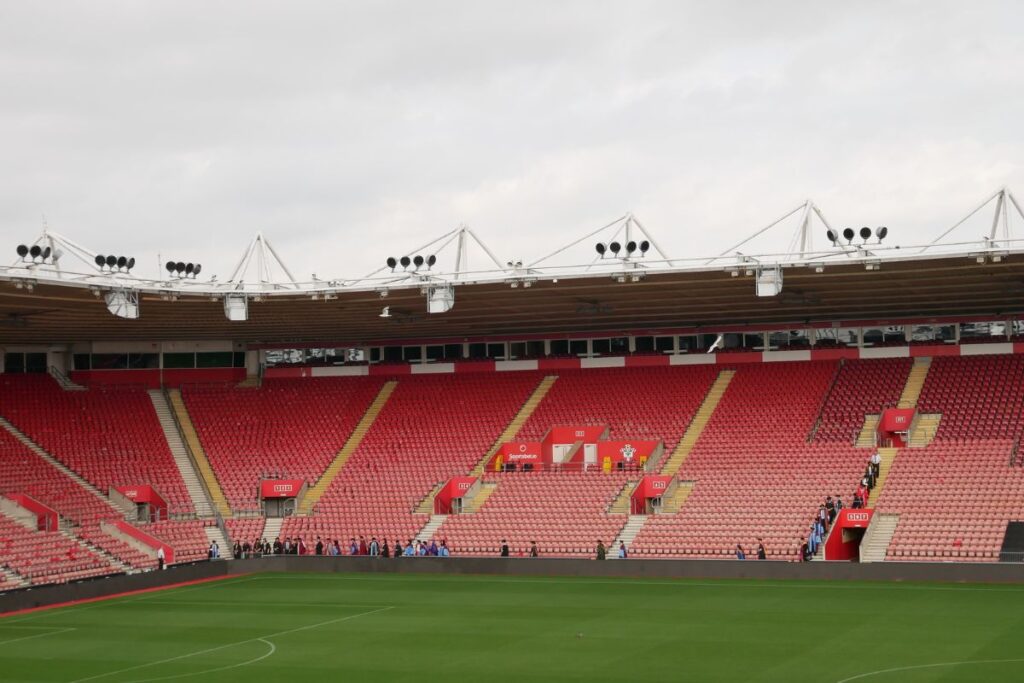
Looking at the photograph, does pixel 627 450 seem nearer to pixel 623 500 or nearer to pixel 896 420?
pixel 623 500

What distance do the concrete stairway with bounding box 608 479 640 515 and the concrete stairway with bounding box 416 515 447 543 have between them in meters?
6.46

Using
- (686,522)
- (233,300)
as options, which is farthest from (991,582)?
(233,300)

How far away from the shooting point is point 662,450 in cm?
4875

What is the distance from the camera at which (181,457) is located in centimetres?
5300

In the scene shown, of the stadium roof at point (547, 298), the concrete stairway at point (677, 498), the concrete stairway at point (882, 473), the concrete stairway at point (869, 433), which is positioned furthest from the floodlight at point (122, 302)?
the concrete stairway at point (869, 433)

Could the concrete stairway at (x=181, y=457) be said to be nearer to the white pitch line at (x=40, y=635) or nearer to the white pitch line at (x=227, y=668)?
the white pitch line at (x=40, y=635)

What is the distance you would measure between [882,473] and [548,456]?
1348 centimetres

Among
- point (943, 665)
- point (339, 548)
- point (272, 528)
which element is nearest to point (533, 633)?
point (943, 665)

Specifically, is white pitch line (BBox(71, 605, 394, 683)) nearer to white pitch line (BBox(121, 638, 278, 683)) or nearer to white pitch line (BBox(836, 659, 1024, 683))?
white pitch line (BBox(121, 638, 278, 683))

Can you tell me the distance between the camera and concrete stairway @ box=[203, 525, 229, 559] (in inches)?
1882

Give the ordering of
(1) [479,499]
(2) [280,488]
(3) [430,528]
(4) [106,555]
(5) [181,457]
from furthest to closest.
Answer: (5) [181,457] < (2) [280,488] < (1) [479,499] < (3) [430,528] < (4) [106,555]

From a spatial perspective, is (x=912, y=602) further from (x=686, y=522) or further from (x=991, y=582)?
(x=686, y=522)

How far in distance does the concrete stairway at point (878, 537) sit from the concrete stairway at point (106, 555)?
2426 cm

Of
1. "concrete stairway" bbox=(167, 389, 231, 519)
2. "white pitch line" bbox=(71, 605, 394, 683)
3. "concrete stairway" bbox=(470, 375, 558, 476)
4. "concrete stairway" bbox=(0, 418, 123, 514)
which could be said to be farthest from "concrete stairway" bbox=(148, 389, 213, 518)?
"white pitch line" bbox=(71, 605, 394, 683)
